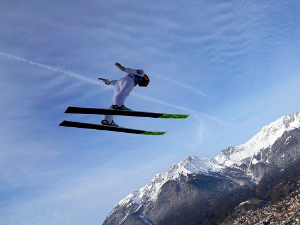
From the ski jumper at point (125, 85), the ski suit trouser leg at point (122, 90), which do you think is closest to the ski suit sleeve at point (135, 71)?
the ski jumper at point (125, 85)

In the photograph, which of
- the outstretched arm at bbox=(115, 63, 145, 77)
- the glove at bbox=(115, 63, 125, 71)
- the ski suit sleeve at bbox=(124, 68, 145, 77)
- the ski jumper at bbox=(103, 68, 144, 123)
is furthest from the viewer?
the ski jumper at bbox=(103, 68, 144, 123)

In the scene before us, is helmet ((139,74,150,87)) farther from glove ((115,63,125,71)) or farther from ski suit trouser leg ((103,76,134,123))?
glove ((115,63,125,71))

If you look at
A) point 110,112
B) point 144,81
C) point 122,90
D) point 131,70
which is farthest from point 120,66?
point 110,112

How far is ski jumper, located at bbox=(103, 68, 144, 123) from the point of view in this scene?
14.5 meters

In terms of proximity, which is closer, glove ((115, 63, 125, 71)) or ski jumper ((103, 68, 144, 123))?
glove ((115, 63, 125, 71))

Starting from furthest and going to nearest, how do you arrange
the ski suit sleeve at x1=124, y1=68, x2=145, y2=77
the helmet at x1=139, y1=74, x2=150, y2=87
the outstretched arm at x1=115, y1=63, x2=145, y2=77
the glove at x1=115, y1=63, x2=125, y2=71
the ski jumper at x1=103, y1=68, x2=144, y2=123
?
1. the helmet at x1=139, y1=74, x2=150, y2=87
2. the ski jumper at x1=103, y1=68, x2=144, y2=123
3. the ski suit sleeve at x1=124, y1=68, x2=145, y2=77
4. the outstretched arm at x1=115, y1=63, x2=145, y2=77
5. the glove at x1=115, y1=63, x2=125, y2=71

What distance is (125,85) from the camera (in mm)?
14500

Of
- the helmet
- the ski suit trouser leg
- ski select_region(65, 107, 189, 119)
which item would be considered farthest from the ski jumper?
ski select_region(65, 107, 189, 119)

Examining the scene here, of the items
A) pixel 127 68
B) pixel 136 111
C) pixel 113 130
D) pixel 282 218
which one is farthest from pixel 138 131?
pixel 282 218

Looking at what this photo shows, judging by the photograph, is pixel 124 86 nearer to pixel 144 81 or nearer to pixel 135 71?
pixel 135 71

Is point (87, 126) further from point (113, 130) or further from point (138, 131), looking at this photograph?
point (138, 131)

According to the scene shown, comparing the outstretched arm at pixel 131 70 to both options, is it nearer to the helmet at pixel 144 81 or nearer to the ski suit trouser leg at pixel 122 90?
the helmet at pixel 144 81

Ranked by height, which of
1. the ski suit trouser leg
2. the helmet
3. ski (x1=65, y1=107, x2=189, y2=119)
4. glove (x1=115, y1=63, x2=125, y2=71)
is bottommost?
ski (x1=65, y1=107, x2=189, y2=119)

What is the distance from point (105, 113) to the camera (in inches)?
575
